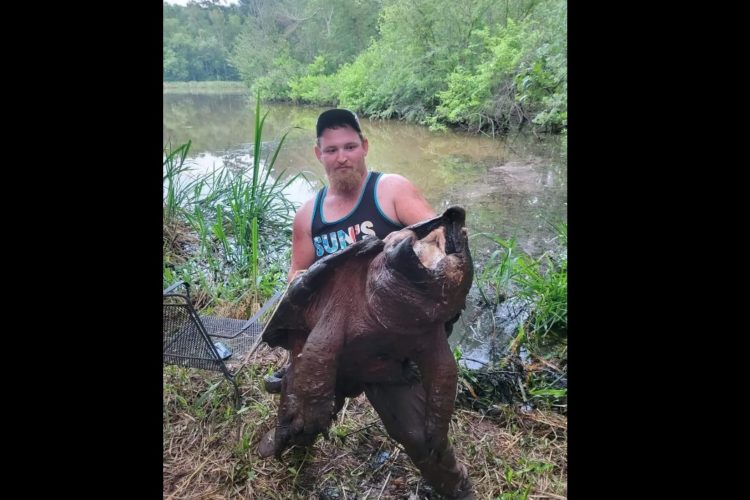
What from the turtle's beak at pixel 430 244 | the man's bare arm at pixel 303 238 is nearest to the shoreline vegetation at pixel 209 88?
the man's bare arm at pixel 303 238

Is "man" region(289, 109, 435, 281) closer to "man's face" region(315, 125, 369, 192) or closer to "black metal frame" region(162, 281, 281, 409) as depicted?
"man's face" region(315, 125, 369, 192)

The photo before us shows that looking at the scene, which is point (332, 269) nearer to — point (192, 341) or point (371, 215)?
point (371, 215)

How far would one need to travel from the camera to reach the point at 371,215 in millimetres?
992

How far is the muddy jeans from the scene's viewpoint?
91 centimetres

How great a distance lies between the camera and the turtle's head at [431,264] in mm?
703

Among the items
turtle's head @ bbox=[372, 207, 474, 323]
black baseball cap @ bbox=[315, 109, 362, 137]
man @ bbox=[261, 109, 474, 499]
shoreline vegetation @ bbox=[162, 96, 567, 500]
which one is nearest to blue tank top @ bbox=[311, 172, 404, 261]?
man @ bbox=[261, 109, 474, 499]

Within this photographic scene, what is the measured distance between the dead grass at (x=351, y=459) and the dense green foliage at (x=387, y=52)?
3.89 feet

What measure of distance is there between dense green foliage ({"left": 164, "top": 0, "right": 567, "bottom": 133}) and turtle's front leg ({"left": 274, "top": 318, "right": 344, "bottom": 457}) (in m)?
1.19
